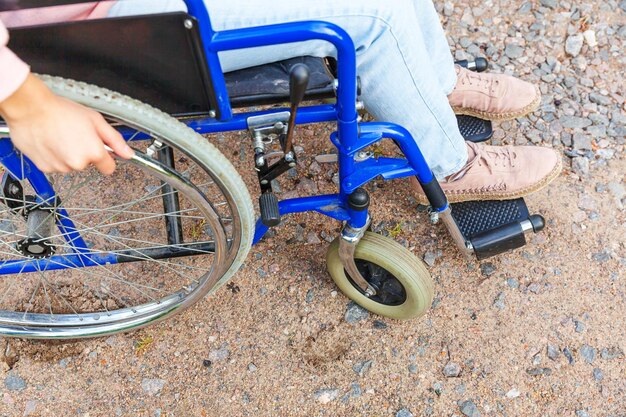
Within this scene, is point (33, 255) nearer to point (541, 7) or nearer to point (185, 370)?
point (185, 370)

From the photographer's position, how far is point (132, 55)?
1041 millimetres

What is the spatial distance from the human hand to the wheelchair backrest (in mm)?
125

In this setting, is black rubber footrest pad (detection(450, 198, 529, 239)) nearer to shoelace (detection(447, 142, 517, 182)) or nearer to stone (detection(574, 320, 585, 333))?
shoelace (detection(447, 142, 517, 182))

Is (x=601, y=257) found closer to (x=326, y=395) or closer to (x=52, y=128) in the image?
(x=326, y=395)

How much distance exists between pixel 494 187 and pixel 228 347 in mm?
844

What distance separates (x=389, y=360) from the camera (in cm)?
168

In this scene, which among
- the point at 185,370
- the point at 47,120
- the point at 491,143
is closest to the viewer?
the point at 47,120

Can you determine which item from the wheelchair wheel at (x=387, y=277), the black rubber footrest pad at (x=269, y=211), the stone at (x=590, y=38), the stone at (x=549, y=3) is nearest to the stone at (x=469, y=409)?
the wheelchair wheel at (x=387, y=277)

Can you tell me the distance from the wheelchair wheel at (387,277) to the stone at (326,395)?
0.24 meters

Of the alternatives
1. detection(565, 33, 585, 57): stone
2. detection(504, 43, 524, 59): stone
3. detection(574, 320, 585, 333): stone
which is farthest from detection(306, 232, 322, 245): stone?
detection(565, 33, 585, 57): stone

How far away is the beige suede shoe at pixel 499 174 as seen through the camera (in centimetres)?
169

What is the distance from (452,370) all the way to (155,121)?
1070 millimetres

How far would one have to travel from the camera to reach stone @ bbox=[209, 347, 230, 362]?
169 centimetres

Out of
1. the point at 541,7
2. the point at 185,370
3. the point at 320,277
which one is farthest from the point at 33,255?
the point at 541,7
